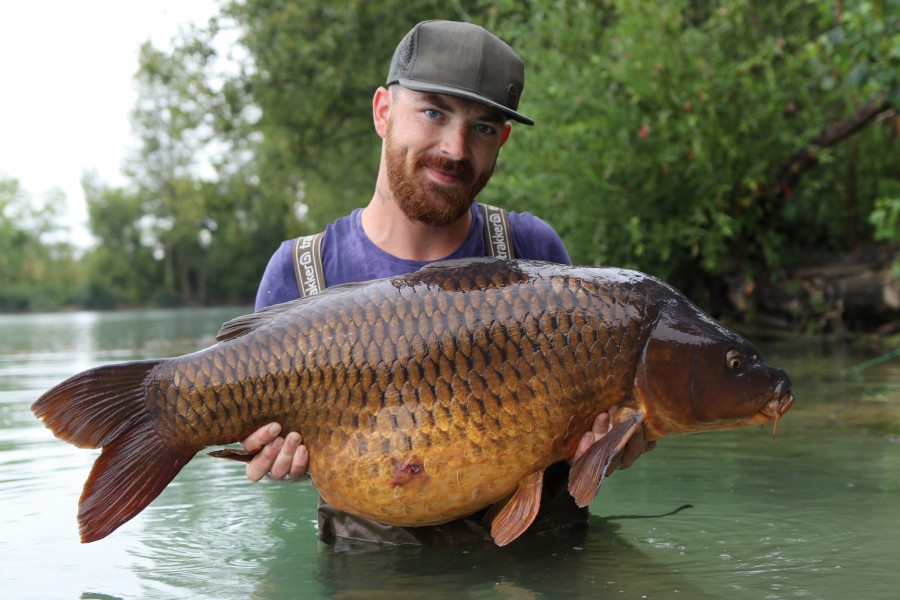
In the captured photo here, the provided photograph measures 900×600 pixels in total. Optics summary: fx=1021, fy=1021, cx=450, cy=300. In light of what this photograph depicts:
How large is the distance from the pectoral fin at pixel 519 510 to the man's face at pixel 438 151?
90 cm

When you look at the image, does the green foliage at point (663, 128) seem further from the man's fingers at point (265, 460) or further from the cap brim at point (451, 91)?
the man's fingers at point (265, 460)

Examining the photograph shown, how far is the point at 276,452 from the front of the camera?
8.89 feet

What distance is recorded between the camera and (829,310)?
10797mm

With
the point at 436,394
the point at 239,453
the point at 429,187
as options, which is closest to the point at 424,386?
the point at 436,394

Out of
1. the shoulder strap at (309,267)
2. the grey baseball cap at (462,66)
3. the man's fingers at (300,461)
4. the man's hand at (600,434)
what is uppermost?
the grey baseball cap at (462,66)

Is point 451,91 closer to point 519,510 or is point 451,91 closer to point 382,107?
point 382,107

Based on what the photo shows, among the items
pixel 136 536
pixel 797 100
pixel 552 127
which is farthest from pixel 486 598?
pixel 797 100

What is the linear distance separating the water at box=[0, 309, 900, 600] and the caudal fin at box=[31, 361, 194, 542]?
1.12ft

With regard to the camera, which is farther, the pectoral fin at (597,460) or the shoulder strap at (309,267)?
the shoulder strap at (309,267)

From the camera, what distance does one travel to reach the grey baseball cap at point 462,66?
9.89 ft

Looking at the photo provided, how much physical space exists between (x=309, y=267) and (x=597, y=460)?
120 centimetres

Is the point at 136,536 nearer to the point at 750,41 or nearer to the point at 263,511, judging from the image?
the point at 263,511

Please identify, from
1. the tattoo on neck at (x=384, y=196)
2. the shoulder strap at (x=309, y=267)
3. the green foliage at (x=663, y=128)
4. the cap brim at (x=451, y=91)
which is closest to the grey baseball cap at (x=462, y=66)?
the cap brim at (x=451, y=91)

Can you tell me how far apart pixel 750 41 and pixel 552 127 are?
8.12 feet
